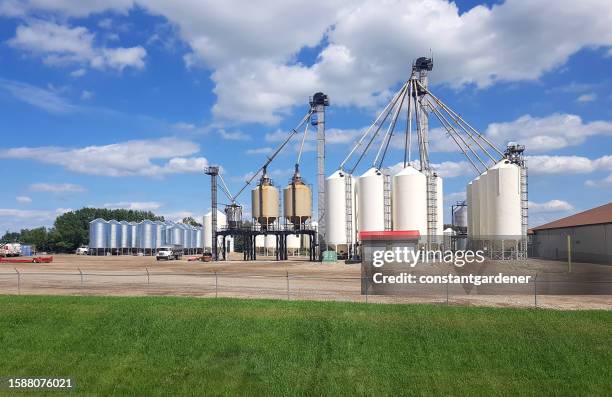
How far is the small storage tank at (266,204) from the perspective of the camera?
270ft

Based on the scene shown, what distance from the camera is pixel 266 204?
82.3 meters

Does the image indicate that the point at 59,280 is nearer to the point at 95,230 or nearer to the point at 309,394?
the point at 309,394

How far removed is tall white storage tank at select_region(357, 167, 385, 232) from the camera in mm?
64375

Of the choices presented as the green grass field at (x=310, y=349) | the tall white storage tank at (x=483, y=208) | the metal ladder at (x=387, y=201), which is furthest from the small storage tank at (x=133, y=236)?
the green grass field at (x=310, y=349)

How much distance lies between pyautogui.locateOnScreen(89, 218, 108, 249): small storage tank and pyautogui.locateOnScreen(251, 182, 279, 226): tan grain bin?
6824 centimetres

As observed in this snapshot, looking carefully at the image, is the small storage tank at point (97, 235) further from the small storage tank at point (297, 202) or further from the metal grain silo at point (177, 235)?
the small storage tank at point (297, 202)

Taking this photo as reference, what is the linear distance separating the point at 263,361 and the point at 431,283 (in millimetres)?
13179

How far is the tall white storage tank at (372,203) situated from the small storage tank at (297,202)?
16952 mm

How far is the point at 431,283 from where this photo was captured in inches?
1029

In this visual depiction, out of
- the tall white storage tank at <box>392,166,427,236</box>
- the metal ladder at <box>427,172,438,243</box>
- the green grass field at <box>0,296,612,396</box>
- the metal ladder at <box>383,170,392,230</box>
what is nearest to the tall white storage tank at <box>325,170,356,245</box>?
the metal ladder at <box>383,170,392,230</box>

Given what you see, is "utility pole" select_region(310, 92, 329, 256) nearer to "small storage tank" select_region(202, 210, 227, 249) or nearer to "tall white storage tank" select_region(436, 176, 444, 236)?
"tall white storage tank" select_region(436, 176, 444, 236)

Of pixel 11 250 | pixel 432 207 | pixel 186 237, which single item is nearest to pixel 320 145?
pixel 432 207

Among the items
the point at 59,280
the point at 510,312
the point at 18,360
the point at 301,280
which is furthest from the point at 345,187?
the point at 18,360

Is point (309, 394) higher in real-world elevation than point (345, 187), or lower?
lower
